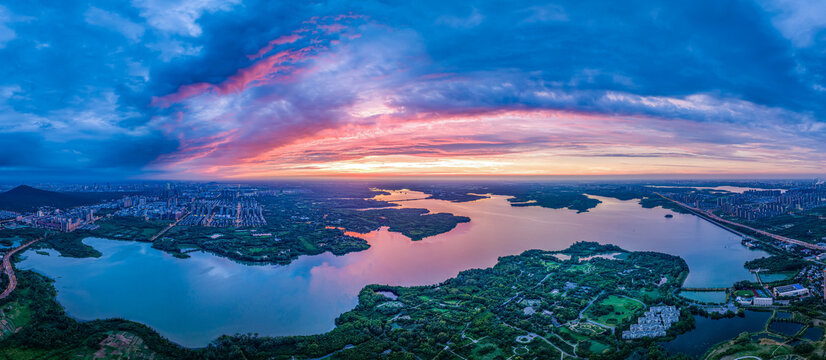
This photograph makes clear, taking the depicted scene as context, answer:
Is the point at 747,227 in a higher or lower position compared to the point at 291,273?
higher

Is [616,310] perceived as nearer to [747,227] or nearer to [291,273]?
[291,273]

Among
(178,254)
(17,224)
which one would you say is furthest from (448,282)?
(17,224)

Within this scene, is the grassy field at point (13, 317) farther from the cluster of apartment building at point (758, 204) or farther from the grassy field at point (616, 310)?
the cluster of apartment building at point (758, 204)

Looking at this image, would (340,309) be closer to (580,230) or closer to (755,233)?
(580,230)

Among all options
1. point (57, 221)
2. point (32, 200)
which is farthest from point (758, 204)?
point (32, 200)

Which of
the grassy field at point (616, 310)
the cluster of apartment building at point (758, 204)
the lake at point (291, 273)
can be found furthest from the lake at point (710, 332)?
the cluster of apartment building at point (758, 204)

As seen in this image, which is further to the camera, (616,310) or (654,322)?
(616,310)
